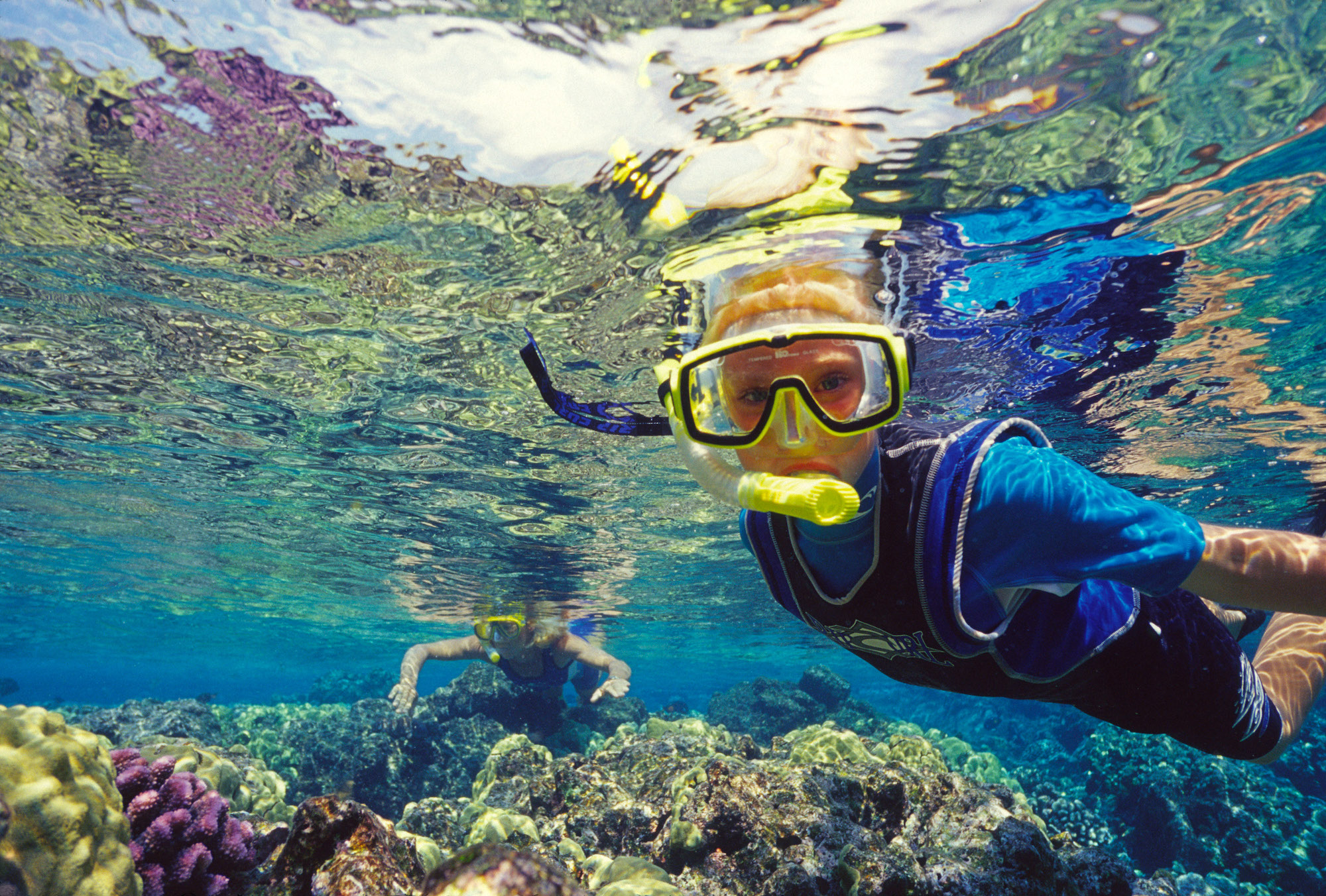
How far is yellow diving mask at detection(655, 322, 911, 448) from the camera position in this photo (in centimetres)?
320

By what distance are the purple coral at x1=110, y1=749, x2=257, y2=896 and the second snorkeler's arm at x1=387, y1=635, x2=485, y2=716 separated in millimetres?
12299

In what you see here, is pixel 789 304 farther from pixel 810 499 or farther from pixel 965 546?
pixel 965 546

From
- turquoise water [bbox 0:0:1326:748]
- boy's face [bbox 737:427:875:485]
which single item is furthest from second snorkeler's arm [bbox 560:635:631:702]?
boy's face [bbox 737:427:875:485]

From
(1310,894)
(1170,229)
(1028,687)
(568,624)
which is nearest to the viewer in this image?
(1028,687)

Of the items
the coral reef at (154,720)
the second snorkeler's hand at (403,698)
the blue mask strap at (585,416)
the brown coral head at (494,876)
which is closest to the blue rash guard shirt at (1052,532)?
the blue mask strap at (585,416)

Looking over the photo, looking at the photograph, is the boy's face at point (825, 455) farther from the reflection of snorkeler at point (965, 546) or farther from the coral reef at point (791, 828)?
the coral reef at point (791, 828)

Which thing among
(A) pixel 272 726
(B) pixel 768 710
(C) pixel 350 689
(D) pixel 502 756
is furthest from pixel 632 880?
(C) pixel 350 689

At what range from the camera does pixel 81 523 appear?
18.1 metres

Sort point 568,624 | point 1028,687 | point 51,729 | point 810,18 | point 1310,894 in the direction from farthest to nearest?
point 568,624, point 1310,894, point 810,18, point 1028,687, point 51,729

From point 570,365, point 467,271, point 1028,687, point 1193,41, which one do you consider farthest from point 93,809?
point 1193,41

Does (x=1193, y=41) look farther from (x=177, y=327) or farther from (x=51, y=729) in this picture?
(x=177, y=327)

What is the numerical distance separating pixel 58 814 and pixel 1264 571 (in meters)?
5.33

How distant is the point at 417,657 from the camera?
55.7 feet

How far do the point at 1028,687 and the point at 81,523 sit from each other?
2487cm
